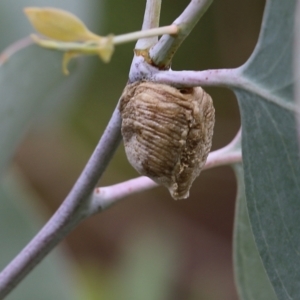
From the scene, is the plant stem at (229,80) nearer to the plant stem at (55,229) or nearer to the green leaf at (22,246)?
the plant stem at (55,229)

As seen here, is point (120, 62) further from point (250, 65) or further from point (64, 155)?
point (250, 65)

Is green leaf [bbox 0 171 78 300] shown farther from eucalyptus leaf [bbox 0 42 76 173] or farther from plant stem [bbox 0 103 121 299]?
plant stem [bbox 0 103 121 299]

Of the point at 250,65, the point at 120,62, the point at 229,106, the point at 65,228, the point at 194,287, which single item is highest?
the point at 250,65

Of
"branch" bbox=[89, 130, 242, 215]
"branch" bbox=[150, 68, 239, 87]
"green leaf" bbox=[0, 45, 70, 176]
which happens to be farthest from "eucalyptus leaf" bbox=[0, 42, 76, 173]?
"branch" bbox=[150, 68, 239, 87]

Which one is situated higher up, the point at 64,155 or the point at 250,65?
the point at 250,65

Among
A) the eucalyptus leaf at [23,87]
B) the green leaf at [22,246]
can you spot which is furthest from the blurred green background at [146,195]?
the eucalyptus leaf at [23,87]

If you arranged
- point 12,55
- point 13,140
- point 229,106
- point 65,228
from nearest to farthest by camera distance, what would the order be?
point 65,228, point 12,55, point 13,140, point 229,106

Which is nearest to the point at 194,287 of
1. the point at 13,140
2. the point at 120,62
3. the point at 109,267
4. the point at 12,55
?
the point at 109,267
